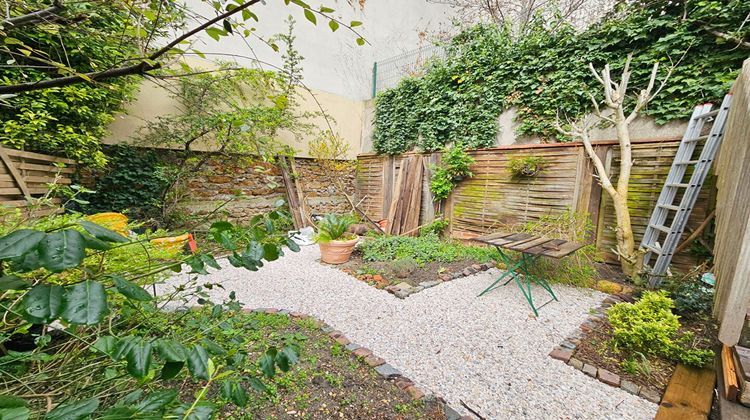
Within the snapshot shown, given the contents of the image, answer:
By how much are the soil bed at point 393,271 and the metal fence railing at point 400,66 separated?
3.98m

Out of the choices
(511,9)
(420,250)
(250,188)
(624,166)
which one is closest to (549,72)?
(624,166)

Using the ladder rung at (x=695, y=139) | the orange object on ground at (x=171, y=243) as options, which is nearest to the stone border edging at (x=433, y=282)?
the orange object on ground at (x=171, y=243)

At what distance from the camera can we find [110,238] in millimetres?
405

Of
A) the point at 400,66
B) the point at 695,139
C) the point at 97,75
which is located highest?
the point at 400,66

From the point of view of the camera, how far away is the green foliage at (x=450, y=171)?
14.7 feet

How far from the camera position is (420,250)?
162 inches

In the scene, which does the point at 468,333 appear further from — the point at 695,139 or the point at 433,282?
the point at 695,139

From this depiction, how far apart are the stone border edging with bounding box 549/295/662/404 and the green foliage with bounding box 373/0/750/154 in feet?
8.26

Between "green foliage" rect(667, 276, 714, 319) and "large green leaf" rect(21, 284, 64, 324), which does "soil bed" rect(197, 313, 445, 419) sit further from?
"green foliage" rect(667, 276, 714, 319)

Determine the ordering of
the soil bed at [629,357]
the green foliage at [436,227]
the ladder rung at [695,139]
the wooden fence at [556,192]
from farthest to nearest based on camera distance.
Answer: the green foliage at [436,227]
the wooden fence at [556,192]
the ladder rung at [695,139]
the soil bed at [629,357]

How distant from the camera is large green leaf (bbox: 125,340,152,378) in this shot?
1.46 ft

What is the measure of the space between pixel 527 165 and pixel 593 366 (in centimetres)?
270

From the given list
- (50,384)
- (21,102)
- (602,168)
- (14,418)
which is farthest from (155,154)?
(602,168)

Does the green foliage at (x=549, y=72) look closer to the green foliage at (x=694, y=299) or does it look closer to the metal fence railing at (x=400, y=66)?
the metal fence railing at (x=400, y=66)
